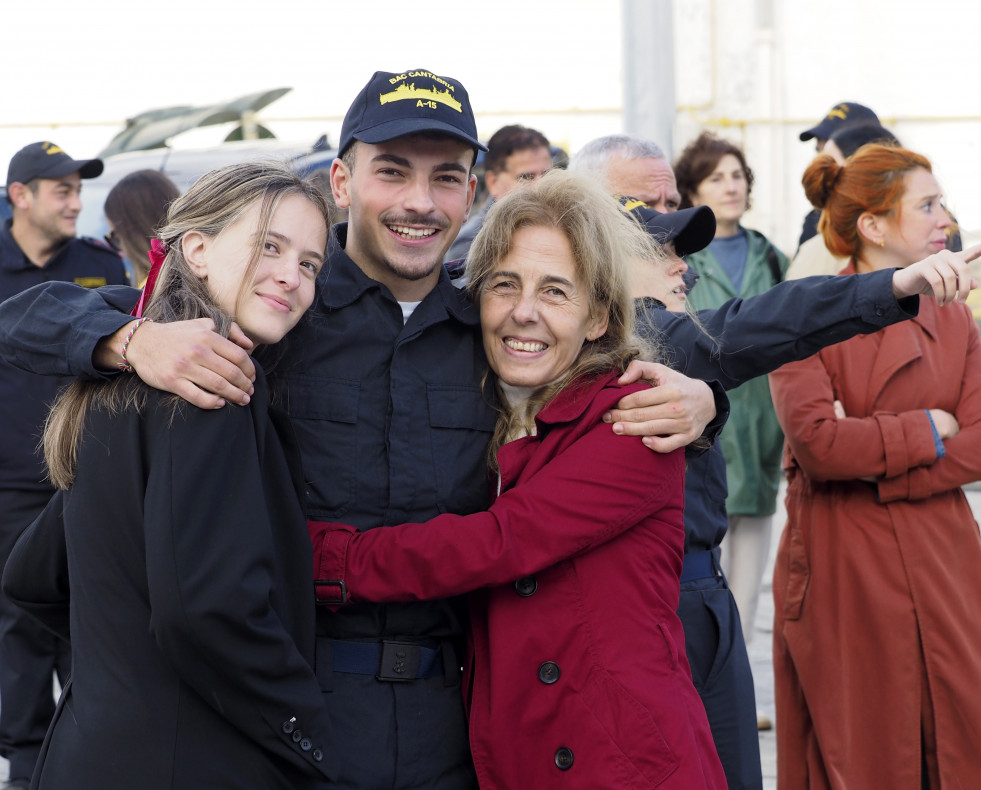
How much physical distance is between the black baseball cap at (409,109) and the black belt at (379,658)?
97 cm

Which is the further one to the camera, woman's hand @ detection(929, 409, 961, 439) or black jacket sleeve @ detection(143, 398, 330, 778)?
woman's hand @ detection(929, 409, 961, 439)

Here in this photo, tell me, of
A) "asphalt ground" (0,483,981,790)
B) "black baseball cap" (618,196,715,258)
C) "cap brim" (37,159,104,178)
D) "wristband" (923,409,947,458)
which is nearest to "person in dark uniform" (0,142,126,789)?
"cap brim" (37,159,104,178)

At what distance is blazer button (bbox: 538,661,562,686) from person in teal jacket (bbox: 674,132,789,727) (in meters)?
2.60

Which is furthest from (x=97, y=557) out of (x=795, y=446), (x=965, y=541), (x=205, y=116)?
(x=205, y=116)

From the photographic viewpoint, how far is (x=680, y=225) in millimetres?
2697

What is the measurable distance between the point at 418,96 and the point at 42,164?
3544 millimetres

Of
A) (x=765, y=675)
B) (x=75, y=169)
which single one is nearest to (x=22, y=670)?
(x=75, y=169)

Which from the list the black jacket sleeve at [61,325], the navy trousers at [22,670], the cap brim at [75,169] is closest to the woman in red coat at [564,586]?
the black jacket sleeve at [61,325]

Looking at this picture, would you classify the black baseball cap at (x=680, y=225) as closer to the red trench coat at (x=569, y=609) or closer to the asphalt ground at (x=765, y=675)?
the red trench coat at (x=569, y=609)

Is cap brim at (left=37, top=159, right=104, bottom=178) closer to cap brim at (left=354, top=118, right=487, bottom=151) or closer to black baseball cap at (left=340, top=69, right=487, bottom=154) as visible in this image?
black baseball cap at (left=340, top=69, right=487, bottom=154)

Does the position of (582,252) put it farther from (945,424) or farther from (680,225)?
(945,424)

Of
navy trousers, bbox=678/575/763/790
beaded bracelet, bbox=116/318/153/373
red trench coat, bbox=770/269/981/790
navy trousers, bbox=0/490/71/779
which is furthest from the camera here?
navy trousers, bbox=0/490/71/779

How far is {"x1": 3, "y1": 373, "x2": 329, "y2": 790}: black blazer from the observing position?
66.1 inches

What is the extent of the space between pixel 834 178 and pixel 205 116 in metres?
9.72
